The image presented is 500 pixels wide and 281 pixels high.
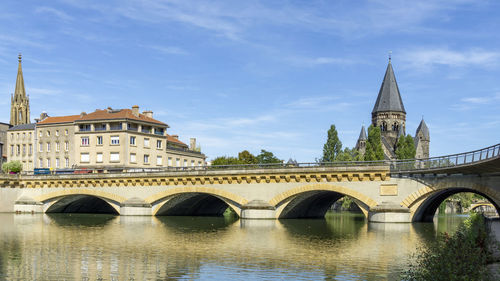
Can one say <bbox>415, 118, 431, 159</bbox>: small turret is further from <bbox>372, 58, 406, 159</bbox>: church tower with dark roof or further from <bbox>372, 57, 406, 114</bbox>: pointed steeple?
<bbox>372, 57, 406, 114</bbox>: pointed steeple

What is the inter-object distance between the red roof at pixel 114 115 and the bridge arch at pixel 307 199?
34.2 meters

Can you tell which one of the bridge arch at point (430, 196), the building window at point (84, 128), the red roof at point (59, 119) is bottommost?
the bridge arch at point (430, 196)

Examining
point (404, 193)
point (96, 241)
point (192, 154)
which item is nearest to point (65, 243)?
point (96, 241)

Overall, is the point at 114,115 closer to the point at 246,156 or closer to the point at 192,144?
the point at 246,156

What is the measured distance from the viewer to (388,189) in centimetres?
5372

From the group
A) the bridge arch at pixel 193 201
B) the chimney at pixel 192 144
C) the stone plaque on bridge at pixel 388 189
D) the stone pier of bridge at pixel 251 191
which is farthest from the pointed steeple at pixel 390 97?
the stone plaque on bridge at pixel 388 189

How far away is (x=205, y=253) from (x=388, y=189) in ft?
85.6

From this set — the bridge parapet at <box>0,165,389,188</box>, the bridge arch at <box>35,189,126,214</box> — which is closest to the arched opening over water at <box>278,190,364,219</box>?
the bridge parapet at <box>0,165,389,188</box>

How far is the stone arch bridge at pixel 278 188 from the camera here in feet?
168

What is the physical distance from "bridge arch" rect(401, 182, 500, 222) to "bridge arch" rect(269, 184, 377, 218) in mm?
3604

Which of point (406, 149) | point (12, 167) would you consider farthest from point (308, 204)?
point (406, 149)

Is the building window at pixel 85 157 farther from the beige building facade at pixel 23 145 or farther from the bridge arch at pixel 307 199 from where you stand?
the bridge arch at pixel 307 199

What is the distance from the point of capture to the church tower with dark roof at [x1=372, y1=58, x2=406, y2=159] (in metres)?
160

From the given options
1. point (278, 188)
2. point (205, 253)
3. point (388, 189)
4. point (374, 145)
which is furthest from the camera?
point (374, 145)
